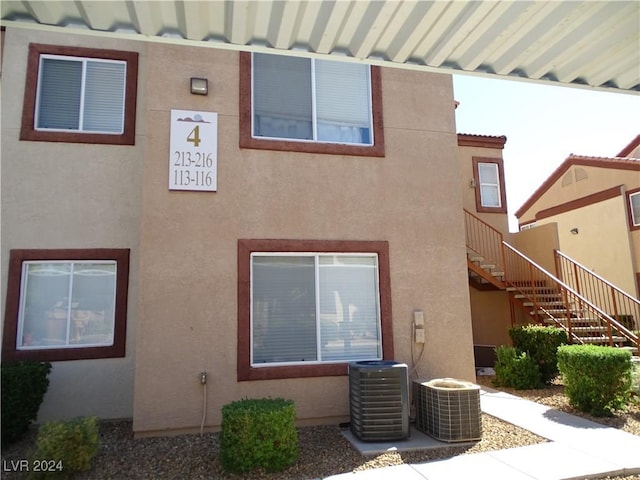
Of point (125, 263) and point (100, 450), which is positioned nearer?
point (100, 450)

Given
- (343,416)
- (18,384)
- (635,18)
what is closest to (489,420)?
(343,416)

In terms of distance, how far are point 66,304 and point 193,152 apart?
3211 millimetres

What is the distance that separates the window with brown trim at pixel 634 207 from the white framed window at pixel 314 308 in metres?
13.7

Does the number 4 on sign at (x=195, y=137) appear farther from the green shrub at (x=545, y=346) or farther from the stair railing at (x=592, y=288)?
the stair railing at (x=592, y=288)

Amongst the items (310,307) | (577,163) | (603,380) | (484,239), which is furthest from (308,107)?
(577,163)

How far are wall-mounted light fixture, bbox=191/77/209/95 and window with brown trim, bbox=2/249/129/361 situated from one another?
2843mm

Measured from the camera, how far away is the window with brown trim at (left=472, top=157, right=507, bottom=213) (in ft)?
44.6

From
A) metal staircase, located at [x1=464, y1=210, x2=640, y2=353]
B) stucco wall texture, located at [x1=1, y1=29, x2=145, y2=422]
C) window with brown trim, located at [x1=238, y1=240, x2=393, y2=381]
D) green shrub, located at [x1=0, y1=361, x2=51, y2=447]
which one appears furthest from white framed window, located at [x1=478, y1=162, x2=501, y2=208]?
green shrub, located at [x1=0, y1=361, x2=51, y2=447]

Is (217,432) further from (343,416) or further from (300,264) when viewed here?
(300,264)

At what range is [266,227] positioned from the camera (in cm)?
735

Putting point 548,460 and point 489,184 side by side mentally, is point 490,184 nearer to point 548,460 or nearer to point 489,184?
point 489,184

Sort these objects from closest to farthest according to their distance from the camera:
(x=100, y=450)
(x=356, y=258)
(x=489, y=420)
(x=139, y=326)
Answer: (x=100, y=450), (x=139, y=326), (x=489, y=420), (x=356, y=258)

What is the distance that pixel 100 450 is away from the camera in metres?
6.32

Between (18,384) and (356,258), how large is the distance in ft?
16.8
